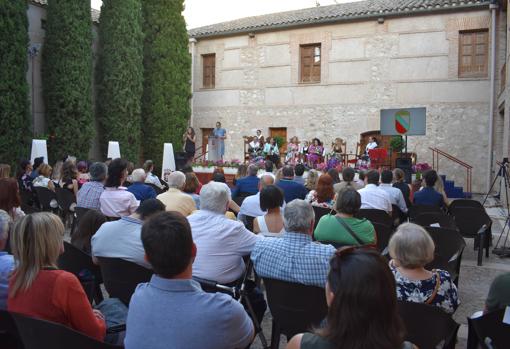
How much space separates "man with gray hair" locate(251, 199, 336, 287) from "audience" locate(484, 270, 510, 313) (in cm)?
87

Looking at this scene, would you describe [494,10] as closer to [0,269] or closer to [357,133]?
[357,133]

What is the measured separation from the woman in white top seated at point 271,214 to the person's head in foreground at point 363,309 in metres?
2.96

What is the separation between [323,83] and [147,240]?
18.3m

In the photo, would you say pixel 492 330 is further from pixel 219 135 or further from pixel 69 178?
pixel 219 135

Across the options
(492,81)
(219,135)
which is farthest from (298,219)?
(219,135)

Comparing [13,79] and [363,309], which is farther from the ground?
[13,79]

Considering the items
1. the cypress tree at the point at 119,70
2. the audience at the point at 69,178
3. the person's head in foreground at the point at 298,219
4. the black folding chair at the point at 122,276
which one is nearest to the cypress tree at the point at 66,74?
the cypress tree at the point at 119,70

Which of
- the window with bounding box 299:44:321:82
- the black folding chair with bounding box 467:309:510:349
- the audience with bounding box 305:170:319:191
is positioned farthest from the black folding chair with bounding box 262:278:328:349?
the window with bounding box 299:44:321:82

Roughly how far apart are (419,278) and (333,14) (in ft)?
59.1

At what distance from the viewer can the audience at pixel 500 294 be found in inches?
104

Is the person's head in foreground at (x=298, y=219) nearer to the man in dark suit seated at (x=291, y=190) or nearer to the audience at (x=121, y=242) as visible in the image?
the audience at (x=121, y=242)

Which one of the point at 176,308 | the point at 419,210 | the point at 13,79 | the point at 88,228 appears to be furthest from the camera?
the point at 13,79

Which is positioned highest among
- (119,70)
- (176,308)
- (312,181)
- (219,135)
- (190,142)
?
(119,70)

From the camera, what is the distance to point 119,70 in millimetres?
18016
